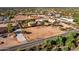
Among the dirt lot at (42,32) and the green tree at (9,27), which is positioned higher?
the green tree at (9,27)

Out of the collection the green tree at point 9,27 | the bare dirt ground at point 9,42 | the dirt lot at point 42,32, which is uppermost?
the green tree at point 9,27

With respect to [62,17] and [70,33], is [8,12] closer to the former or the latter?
[62,17]

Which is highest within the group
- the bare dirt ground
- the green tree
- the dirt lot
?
the green tree

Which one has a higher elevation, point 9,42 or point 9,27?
point 9,27

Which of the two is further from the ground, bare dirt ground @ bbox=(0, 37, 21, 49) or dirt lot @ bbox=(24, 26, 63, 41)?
dirt lot @ bbox=(24, 26, 63, 41)

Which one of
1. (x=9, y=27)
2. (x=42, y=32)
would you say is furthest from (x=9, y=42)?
(x=42, y=32)

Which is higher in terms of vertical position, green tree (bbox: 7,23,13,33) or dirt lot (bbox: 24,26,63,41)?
green tree (bbox: 7,23,13,33)

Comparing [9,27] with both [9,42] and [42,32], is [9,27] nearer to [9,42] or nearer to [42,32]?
[9,42]
